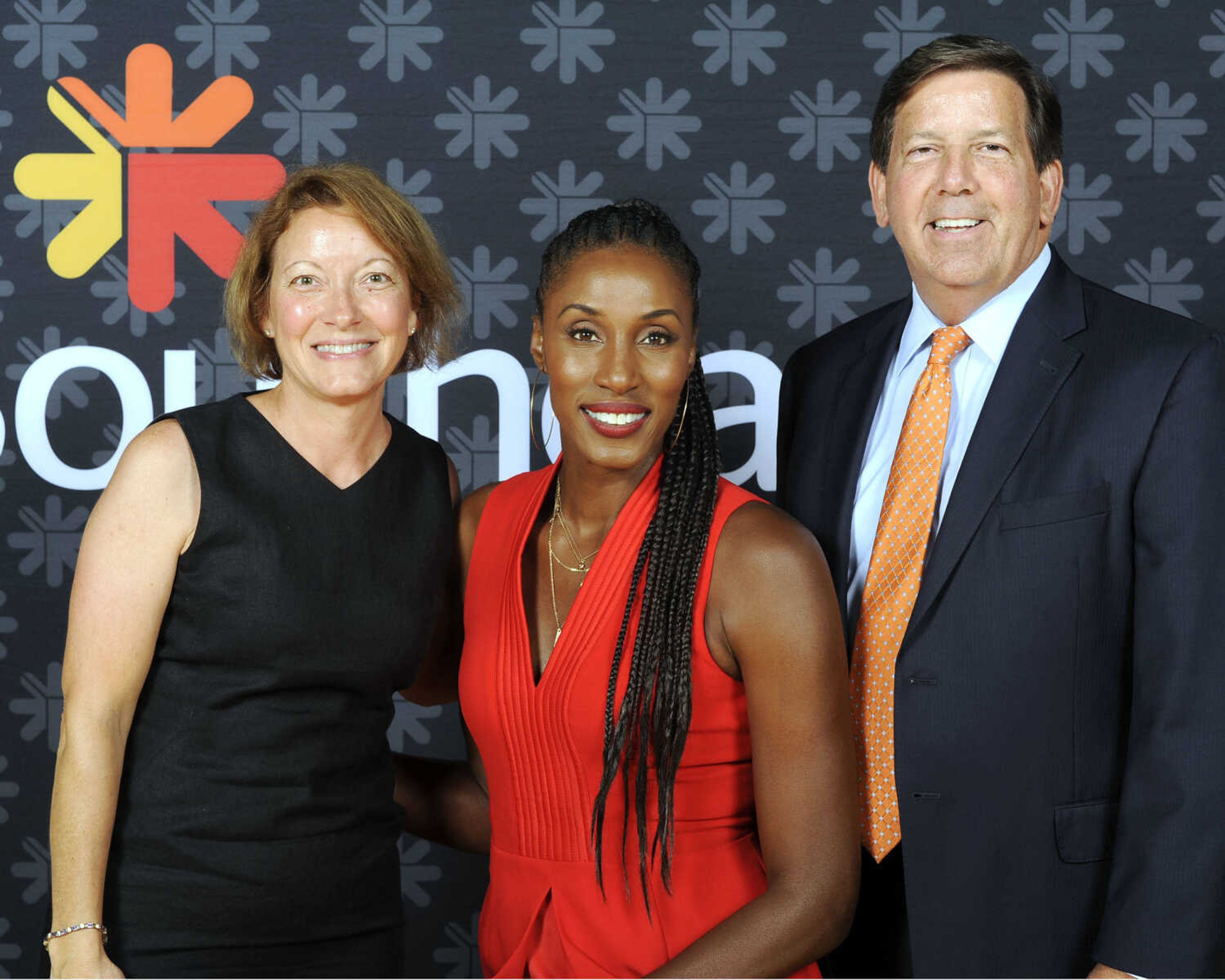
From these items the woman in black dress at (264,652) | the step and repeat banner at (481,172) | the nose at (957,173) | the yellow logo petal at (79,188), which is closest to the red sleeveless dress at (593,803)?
the woman in black dress at (264,652)

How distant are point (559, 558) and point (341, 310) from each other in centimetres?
49

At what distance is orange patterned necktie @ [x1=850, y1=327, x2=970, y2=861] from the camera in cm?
188

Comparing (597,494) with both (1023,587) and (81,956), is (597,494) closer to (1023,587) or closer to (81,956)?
(1023,587)

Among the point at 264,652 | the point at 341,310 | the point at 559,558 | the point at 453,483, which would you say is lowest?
the point at 264,652

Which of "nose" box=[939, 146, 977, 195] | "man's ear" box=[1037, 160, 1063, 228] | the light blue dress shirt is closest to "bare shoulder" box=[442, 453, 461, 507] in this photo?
the light blue dress shirt

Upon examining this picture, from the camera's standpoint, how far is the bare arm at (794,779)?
161 centimetres

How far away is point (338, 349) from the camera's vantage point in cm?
189

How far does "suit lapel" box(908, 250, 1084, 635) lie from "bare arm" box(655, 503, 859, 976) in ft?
0.80

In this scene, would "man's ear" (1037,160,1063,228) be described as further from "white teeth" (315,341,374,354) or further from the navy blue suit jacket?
"white teeth" (315,341,374,354)

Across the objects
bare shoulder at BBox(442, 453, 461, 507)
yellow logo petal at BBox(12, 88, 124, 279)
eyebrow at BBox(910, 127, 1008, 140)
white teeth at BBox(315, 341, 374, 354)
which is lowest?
bare shoulder at BBox(442, 453, 461, 507)

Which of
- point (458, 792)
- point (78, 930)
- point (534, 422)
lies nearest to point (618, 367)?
point (458, 792)

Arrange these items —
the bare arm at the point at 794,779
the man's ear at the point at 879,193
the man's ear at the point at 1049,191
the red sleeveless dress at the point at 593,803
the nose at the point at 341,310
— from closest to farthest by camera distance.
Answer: the bare arm at the point at 794,779 → the red sleeveless dress at the point at 593,803 → the nose at the point at 341,310 → the man's ear at the point at 1049,191 → the man's ear at the point at 879,193

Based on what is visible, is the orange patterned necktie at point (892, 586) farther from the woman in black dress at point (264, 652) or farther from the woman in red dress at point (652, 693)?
the woman in black dress at point (264, 652)

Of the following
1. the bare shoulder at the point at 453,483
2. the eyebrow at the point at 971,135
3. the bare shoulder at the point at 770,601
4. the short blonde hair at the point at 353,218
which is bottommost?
the bare shoulder at the point at 770,601
